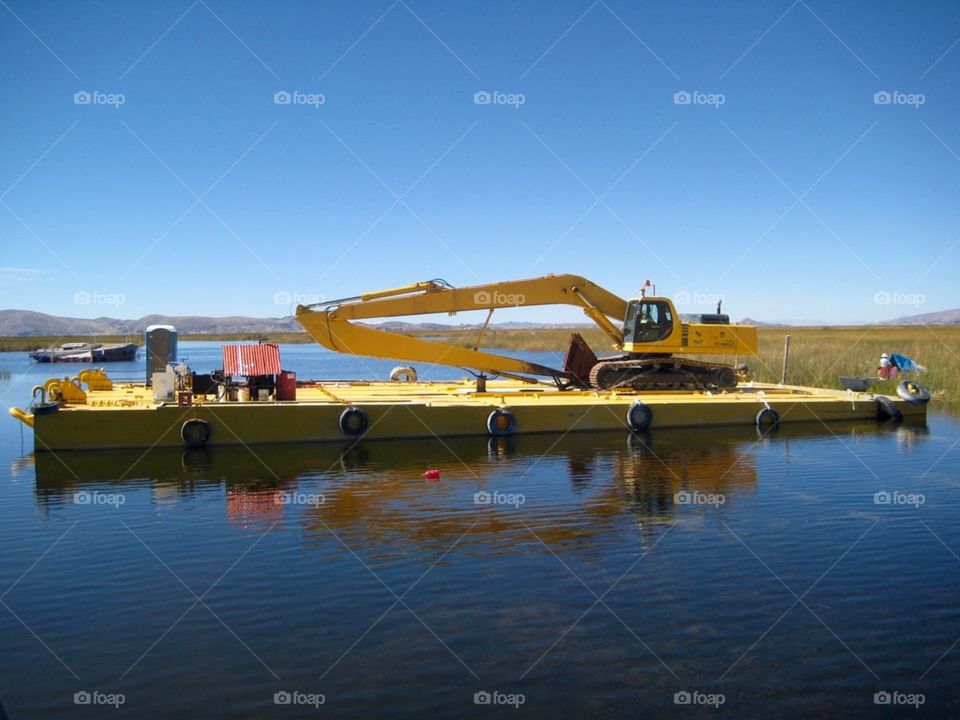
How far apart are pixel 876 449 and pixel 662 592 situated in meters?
13.5

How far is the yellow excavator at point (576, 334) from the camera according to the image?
23.0m

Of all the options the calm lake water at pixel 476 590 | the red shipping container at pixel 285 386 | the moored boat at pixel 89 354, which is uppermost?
the moored boat at pixel 89 354

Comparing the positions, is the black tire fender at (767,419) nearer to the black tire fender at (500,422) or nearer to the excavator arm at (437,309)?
the excavator arm at (437,309)

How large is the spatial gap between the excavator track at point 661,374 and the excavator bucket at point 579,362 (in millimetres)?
500

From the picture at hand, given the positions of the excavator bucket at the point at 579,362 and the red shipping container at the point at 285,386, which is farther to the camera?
the excavator bucket at the point at 579,362

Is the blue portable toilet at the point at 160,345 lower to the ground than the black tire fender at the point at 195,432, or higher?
higher

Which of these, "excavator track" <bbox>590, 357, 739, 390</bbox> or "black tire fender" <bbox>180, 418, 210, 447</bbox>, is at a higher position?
"excavator track" <bbox>590, 357, 739, 390</bbox>

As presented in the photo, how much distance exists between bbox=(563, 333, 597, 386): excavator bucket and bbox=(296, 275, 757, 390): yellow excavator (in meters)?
0.03

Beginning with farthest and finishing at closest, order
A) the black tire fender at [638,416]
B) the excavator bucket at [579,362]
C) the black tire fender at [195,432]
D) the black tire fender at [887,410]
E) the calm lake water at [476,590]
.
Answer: the excavator bucket at [579,362], the black tire fender at [887,410], the black tire fender at [638,416], the black tire fender at [195,432], the calm lake water at [476,590]

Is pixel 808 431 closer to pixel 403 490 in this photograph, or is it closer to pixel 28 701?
pixel 403 490

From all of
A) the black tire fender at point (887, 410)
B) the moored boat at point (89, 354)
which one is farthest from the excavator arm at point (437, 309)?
the moored boat at point (89, 354)

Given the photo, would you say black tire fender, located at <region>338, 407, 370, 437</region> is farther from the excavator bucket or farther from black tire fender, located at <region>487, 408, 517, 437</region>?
the excavator bucket

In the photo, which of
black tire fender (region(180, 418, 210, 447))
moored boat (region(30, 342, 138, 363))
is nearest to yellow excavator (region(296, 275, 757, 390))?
black tire fender (region(180, 418, 210, 447))

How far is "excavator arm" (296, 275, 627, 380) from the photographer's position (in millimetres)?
22844
